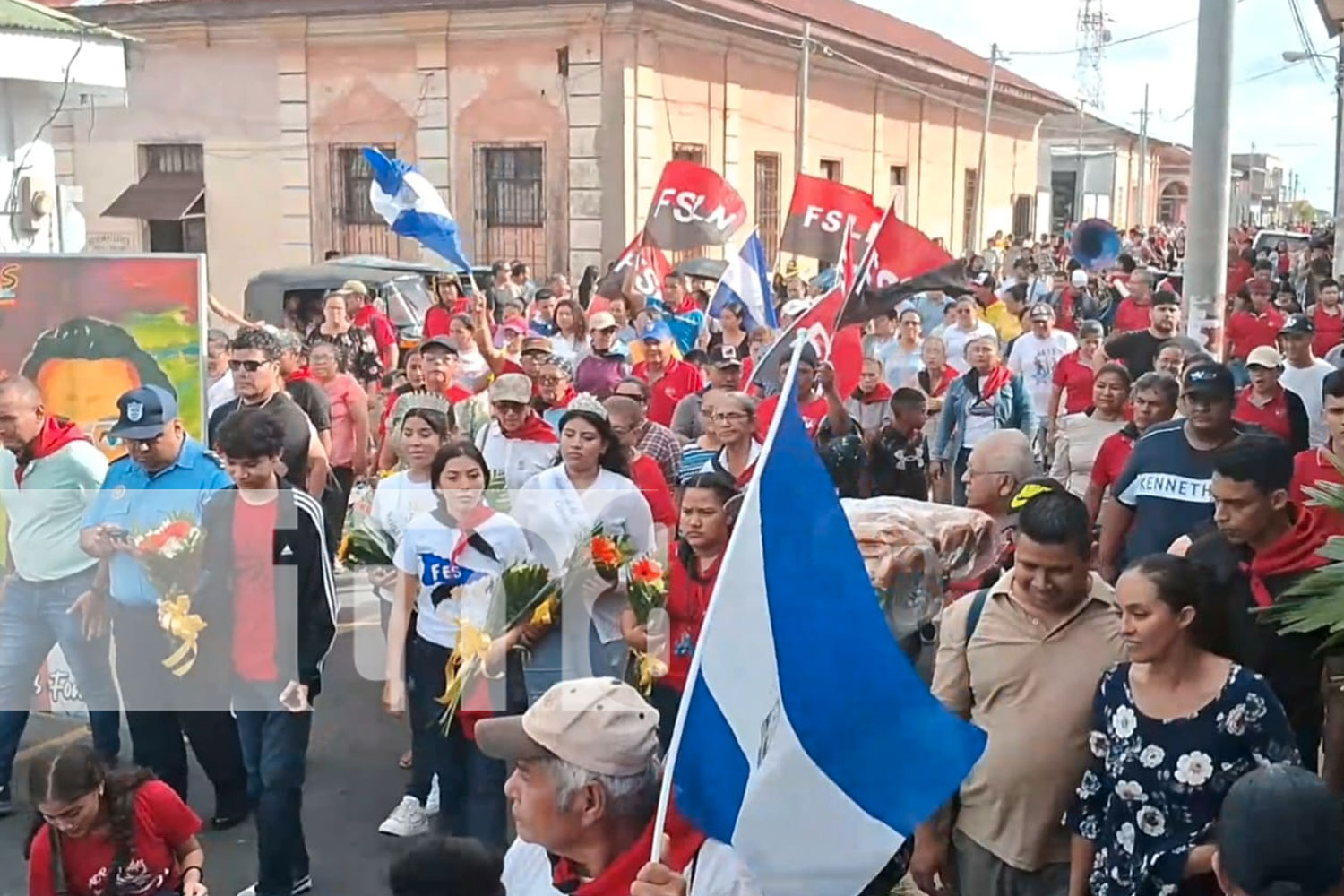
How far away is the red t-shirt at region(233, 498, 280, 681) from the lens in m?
5.29

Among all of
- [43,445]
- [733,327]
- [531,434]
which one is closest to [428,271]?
[733,327]

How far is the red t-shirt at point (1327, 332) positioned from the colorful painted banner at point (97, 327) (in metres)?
8.18

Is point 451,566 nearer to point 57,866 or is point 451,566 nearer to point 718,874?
point 57,866

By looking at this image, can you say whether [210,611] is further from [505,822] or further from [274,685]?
[505,822]

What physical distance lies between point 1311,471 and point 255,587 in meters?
3.61

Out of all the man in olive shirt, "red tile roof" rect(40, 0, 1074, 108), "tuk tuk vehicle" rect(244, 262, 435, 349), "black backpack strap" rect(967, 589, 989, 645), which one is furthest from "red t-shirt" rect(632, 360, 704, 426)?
"red tile roof" rect(40, 0, 1074, 108)

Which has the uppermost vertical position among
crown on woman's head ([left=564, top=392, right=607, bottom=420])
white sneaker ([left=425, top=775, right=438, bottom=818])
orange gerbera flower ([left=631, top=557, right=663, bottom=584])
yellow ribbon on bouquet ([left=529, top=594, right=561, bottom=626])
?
crown on woman's head ([left=564, top=392, right=607, bottom=420])

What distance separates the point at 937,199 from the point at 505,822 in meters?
31.6

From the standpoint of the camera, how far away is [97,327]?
742 centimetres

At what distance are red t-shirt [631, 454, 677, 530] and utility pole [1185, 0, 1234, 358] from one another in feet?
13.7

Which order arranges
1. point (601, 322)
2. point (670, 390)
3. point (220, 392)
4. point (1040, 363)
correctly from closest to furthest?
point (220, 392)
point (670, 390)
point (601, 322)
point (1040, 363)

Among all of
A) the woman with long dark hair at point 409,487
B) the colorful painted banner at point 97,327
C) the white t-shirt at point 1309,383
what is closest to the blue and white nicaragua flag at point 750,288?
the white t-shirt at point 1309,383

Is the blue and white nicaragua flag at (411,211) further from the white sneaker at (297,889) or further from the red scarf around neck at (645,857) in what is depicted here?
the red scarf around neck at (645,857)

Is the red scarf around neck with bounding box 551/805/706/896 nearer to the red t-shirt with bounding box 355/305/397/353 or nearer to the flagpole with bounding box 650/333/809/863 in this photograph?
the flagpole with bounding box 650/333/809/863
